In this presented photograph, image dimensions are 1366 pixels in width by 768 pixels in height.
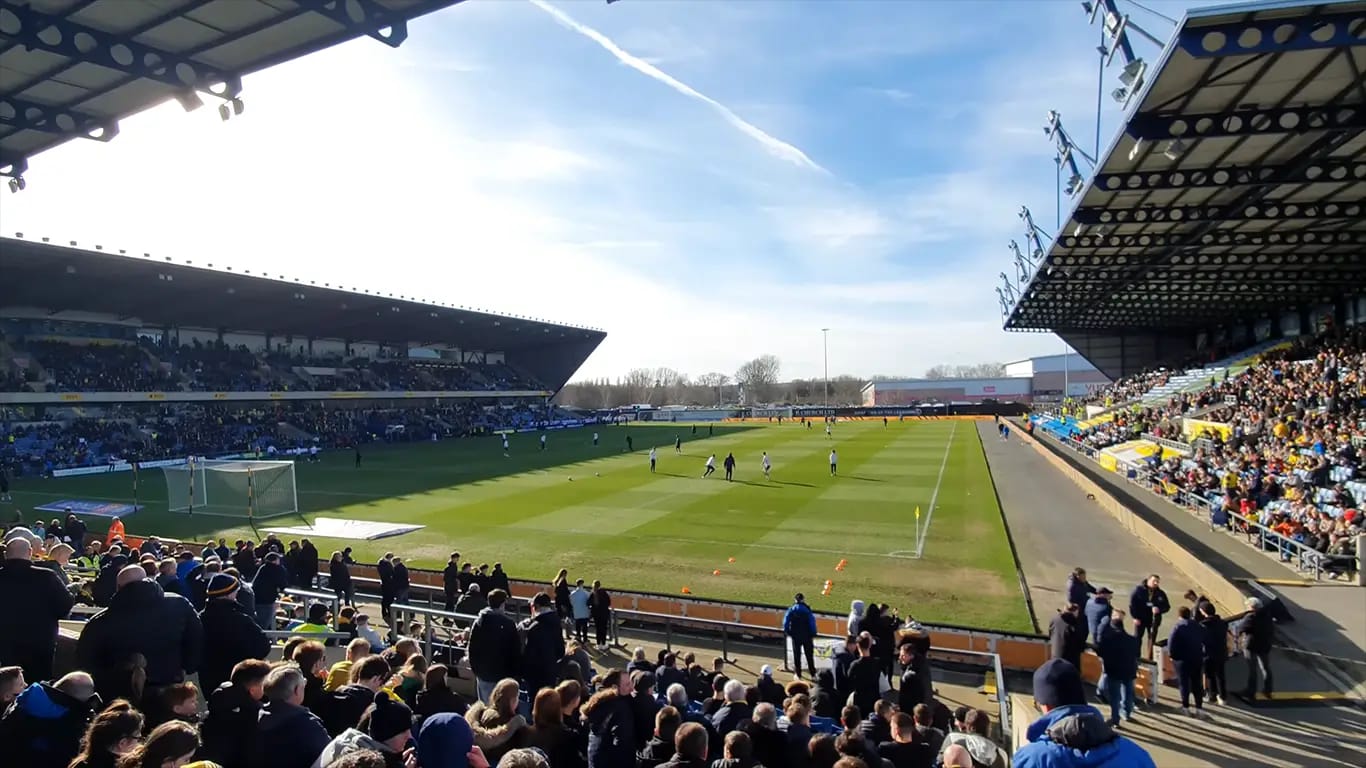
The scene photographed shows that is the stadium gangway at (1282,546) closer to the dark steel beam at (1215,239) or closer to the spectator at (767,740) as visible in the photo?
the dark steel beam at (1215,239)

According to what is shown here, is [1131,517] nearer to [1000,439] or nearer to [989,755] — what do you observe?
[989,755]

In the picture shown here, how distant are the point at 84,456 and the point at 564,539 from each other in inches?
1481

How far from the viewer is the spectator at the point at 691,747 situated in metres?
4.18

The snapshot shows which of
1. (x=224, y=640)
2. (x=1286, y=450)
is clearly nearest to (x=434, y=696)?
(x=224, y=640)

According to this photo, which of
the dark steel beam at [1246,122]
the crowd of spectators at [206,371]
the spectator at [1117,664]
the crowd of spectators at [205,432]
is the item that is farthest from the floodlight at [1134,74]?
the crowd of spectators at [206,371]

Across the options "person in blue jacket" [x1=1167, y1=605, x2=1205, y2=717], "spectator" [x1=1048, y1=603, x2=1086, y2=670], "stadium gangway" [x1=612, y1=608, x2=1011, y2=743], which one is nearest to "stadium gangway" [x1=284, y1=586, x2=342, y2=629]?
"stadium gangway" [x1=612, y1=608, x2=1011, y2=743]

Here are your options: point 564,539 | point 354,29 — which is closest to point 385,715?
point 354,29

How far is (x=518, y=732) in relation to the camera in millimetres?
4680

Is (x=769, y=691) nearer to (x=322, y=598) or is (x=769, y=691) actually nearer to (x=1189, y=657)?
(x=1189, y=657)

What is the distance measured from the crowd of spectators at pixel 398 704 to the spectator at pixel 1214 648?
4540 mm

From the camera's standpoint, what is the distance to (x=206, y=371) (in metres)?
56.6

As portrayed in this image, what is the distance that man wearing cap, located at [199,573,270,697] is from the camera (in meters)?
5.83

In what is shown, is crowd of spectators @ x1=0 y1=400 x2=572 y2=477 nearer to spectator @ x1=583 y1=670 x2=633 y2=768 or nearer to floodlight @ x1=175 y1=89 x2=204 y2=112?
floodlight @ x1=175 y1=89 x2=204 y2=112

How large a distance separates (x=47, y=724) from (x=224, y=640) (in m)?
1.97
